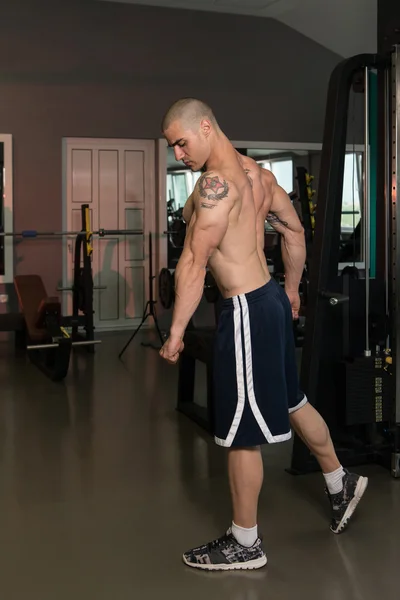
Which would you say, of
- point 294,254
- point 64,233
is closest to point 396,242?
point 294,254

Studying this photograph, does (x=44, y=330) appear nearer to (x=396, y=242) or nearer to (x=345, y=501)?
(x=396, y=242)

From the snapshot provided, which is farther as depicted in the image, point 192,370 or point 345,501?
point 192,370

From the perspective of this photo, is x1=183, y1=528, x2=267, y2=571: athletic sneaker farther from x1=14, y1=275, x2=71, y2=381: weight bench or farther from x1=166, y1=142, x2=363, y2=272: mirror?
x1=166, y1=142, x2=363, y2=272: mirror

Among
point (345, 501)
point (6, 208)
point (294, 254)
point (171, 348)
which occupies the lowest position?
point (345, 501)

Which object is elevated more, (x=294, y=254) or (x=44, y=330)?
(x=294, y=254)

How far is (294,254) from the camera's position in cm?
284

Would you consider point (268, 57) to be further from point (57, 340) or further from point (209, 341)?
point (209, 341)

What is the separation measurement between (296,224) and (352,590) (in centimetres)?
132

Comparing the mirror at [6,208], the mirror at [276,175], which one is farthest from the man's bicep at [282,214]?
the mirror at [6,208]

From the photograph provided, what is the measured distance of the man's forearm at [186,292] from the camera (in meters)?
2.28

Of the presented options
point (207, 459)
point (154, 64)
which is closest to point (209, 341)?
point (207, 459)

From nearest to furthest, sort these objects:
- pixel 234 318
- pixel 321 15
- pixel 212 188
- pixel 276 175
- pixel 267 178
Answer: pixel 212 188 → pixel 234 318 → pixel 267 178 → pixel 321 15 → pixel 276 175

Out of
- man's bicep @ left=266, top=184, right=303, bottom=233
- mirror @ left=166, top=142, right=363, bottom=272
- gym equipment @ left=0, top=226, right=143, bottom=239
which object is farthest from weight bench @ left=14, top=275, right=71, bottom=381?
man's bicep @ left=266, top=184, right=303, bottom=233

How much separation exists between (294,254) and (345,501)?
96cm
